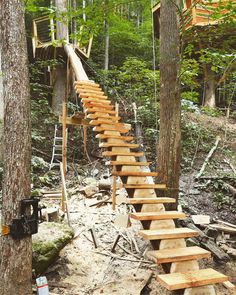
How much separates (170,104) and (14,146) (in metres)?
2.95

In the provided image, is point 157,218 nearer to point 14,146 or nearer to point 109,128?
point 14,146

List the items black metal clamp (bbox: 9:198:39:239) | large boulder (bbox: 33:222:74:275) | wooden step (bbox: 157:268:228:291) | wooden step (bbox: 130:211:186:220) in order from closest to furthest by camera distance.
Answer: wooden step (bbox: 157:268:228:291), black metal clamp (bbox: 9:198:39:239), wooden step (bbox: 130:211:186:220), large boulder (bbox: 33:222:74:275)

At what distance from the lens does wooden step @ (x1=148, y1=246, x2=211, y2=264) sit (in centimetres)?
379

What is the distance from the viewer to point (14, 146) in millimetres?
4086

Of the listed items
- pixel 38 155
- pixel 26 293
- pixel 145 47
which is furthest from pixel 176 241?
pixel 145 47

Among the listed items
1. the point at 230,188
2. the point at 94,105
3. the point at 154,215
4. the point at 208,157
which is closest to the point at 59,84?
the point at 94,105

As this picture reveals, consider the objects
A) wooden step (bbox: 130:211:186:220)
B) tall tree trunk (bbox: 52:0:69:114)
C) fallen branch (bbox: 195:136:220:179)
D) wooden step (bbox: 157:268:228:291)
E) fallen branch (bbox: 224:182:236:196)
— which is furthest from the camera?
tall tree trunk (bbox: 52:0:69:114)

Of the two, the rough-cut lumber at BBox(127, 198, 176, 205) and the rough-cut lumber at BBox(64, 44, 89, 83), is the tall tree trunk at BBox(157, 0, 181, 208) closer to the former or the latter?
the rough-cut lumber at BBox(127, 198, 176, 205)

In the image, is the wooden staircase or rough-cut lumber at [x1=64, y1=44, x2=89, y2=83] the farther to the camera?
rough-cut lumber at [x1=64, y1=44, x2=89, y2=83]

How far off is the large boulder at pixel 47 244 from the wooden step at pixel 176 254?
→ 6.42 ft

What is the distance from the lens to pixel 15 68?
4.14 metres

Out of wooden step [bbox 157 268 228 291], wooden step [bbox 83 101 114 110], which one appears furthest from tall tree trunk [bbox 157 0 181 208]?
wooden step [bbox 83 101 114 110]

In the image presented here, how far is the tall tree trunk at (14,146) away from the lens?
13.1 ft

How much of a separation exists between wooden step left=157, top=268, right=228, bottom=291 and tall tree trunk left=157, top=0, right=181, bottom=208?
1831mm
